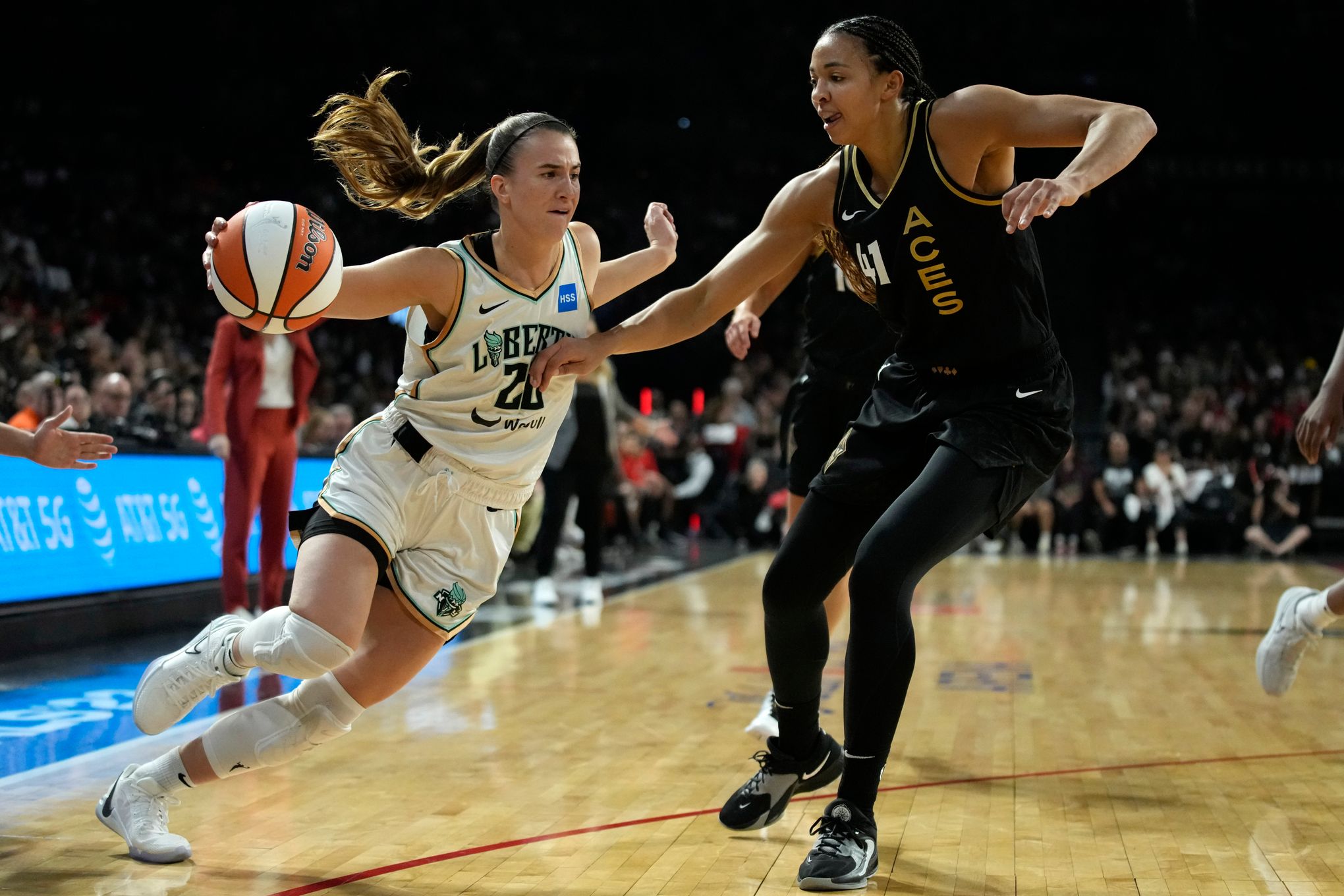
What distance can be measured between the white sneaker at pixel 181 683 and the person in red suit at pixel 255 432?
11.4ft

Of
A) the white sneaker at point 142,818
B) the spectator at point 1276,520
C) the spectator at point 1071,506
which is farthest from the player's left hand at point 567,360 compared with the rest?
the spectator at point 1276,520

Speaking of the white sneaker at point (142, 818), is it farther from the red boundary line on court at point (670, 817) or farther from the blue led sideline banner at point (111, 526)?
the blue led sideline banner at point (111, 526)

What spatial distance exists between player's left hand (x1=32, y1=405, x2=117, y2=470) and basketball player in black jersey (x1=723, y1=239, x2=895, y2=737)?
1.95m

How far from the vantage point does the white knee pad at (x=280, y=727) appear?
2.96 m

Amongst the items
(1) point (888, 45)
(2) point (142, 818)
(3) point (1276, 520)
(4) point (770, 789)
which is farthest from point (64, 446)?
(3) point (1276, 520)

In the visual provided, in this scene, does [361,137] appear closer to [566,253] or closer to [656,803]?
[566,253]

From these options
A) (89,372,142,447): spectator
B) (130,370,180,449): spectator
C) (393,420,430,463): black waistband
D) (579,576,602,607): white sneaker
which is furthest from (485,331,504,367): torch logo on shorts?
(579,576,602,607): white sneaker

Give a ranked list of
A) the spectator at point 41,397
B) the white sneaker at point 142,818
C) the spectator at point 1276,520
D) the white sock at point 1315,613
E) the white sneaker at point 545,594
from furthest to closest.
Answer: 1. the spectator at point 1276,520
2. the white sneaker at point 545,594
3. the spectator at point 41,397
4. the white sock at point 1315,613
5. the white sneaker at point 142,818

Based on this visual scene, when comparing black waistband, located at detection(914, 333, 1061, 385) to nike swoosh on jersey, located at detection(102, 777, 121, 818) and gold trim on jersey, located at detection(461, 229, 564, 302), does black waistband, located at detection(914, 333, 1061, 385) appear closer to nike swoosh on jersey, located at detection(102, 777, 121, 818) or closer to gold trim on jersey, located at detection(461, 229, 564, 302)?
gold trim on jersey, located at detection(461, 229, 564, 302)

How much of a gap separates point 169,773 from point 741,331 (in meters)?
2.00

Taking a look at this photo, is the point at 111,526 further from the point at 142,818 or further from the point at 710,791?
the point at 710,791

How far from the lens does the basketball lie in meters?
2.86

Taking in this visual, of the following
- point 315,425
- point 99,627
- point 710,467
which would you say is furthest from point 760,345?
point 99,627

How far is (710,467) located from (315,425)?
6980mm
